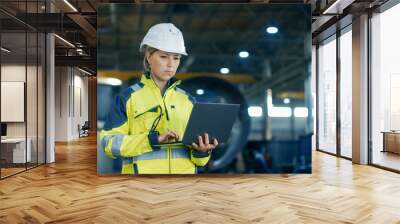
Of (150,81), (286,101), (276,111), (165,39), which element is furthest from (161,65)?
(286,101)

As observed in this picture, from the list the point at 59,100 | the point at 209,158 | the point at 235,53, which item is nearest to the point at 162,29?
the point at 235,53

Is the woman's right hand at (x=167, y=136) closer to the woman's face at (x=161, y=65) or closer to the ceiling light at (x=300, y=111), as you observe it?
the woman's face at (x=161, y=65)

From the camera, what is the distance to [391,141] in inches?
298

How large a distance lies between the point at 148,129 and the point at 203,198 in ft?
5.78

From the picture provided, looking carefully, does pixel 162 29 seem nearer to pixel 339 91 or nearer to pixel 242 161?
pixel 242 161

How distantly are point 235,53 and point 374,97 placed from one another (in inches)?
136

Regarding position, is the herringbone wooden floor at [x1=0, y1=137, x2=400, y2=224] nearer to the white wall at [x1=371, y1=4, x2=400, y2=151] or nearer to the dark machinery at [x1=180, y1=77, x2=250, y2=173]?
the dark machinery at [x1=180, y1=77, x2=250, y2=173]

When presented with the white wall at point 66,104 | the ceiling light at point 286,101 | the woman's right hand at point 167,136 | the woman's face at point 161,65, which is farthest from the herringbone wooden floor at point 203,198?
the white wall at point 66,104

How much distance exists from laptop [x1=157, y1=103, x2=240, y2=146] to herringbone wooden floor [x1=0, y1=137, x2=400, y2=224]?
739 mm

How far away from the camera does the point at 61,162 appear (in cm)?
882

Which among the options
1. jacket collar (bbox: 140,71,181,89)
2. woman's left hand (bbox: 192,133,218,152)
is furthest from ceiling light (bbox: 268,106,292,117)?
jacket collar (bbox: 140,71,181,89)

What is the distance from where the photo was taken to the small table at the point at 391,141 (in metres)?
7.35

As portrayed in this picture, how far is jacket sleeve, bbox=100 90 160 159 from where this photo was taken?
21.1ft

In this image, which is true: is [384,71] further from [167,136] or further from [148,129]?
[148,129]
